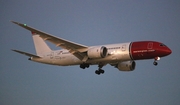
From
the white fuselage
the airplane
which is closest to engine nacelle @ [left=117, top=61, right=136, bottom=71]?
the airplane

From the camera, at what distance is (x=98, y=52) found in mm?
35500

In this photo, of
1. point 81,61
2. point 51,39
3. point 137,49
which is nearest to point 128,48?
point 137,49

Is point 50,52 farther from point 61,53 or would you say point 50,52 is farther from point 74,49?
point 74,49

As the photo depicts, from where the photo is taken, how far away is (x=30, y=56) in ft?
139

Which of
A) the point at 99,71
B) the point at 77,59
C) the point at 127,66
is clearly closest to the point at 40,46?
the point at 77,59

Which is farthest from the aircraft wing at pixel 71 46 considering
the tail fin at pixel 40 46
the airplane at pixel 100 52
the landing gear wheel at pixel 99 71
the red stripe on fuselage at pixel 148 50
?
the tail fin at pixel 40 46

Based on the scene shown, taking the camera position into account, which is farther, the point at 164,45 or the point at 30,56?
the point at 30,56

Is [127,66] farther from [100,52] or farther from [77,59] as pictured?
[100,52]

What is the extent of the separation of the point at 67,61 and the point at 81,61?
2067 millimetres

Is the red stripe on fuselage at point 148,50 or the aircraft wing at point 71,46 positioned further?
the aircraft wing at point 71,46

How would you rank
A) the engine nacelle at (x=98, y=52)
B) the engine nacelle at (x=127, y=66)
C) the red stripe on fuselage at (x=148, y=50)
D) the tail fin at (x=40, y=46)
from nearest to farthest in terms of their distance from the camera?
the red stripe on fuselage at (x=148, y=50), the engine nacelle at (x=98, y=52), the engine nacelle at (x=127, y=66), the tail fin at (x=40, y=46)

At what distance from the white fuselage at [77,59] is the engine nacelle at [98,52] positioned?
79cm

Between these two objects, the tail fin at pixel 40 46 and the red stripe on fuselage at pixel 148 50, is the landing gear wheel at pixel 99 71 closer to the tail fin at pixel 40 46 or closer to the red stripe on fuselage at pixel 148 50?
the tail fin at pixel 40 46

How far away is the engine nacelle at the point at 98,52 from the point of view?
3547 cm
